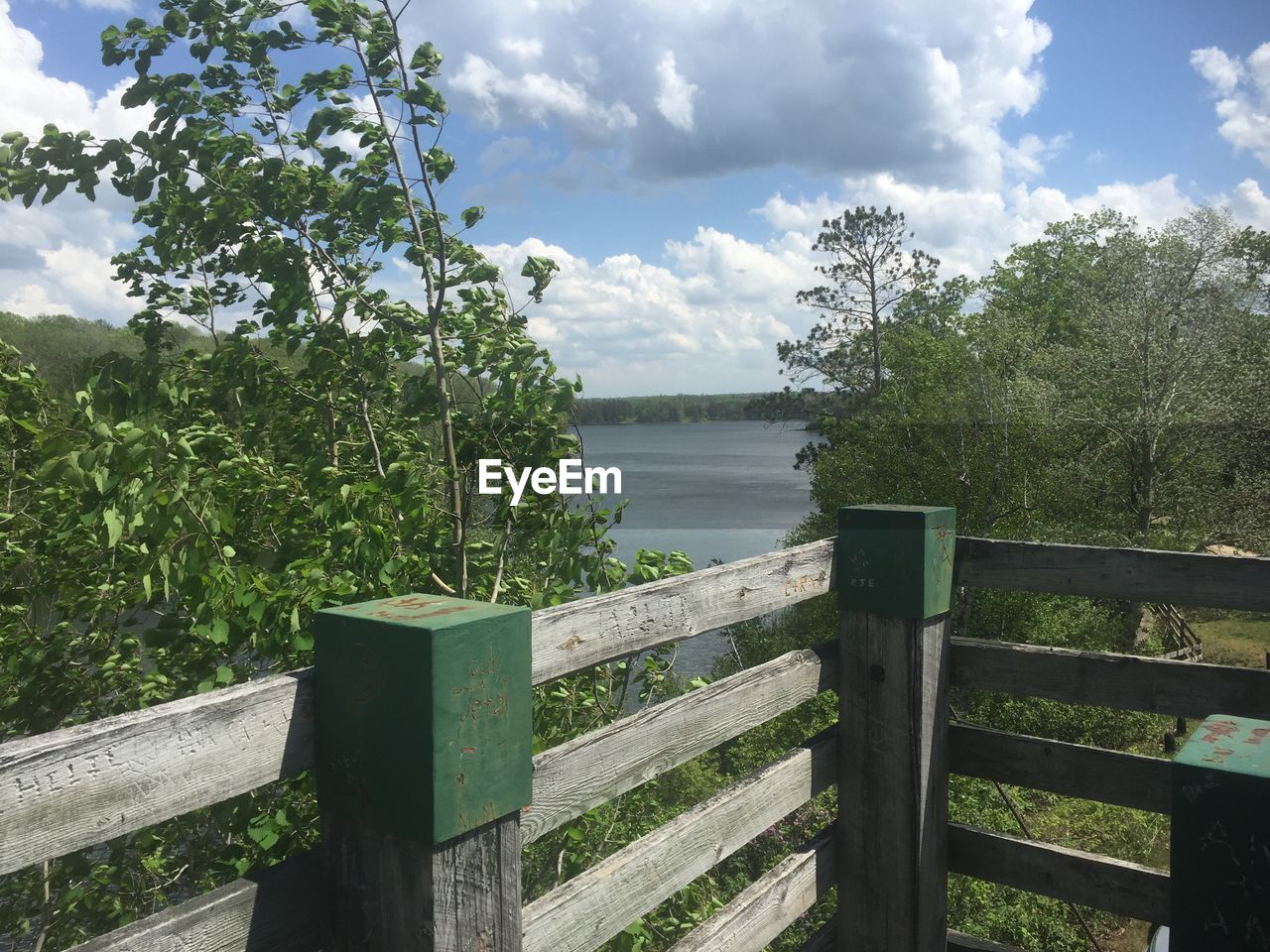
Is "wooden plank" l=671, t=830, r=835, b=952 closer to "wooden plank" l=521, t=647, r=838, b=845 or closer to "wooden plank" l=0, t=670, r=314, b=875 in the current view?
"wooden plank" l=521, t=647, r=838, b=845

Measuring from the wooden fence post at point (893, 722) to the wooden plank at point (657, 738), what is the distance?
0.50 feet

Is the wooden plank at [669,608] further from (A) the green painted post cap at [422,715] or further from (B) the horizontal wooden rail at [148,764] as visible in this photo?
(A) the green painted post cap at [422,715]

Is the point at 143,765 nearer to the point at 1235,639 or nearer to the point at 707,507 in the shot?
the point at 1235,639

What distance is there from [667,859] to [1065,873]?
1.38 m

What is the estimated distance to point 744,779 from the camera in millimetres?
2529

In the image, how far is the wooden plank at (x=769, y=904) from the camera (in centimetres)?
242

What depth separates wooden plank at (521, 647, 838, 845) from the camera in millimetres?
1881

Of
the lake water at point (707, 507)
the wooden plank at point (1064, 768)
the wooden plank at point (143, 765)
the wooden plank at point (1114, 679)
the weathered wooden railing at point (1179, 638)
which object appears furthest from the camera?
the lake water at point (707, 507)

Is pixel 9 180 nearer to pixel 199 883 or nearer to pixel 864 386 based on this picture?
pixel 199 883

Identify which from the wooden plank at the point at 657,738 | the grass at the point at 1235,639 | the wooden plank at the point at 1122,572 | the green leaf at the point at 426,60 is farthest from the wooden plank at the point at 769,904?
the grass at the point at 1235,639

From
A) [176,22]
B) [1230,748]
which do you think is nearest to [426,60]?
[176,22]

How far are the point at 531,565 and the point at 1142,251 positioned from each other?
26.8 meters

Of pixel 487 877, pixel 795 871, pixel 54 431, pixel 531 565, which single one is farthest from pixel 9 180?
pixel 795 871

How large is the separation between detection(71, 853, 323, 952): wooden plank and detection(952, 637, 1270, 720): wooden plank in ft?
6.68
